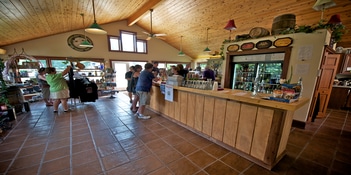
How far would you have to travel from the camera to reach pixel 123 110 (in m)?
4.13

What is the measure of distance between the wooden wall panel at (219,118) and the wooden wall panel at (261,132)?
50 cm

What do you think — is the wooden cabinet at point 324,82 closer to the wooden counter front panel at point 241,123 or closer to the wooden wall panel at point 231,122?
the wooden counter front panel at point 241,123

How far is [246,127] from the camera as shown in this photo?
1897 mm

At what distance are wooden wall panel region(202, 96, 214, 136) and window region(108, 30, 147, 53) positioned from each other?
7674mm

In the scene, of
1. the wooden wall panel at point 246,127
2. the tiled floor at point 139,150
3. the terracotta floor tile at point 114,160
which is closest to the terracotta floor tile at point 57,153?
the tiled floor at point 139,150

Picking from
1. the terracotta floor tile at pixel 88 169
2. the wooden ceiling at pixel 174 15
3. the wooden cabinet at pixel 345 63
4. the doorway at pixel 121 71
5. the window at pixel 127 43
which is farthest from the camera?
the doorway at pixel 121 71

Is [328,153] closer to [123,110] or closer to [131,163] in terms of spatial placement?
[131,163]

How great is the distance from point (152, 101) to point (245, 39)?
3.54 meters

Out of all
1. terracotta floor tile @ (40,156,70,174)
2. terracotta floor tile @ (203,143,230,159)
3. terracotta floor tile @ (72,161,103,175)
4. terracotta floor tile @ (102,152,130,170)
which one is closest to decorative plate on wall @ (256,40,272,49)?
terracotta floor tile @ (203,143,230,159)

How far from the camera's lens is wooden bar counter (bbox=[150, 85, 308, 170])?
5.43 feet

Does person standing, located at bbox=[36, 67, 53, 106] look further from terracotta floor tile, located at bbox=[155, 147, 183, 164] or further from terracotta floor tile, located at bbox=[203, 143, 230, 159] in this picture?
terracotta floor tile, located at bbox=[203, 143, 230, 159]

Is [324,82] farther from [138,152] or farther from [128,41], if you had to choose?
[128,41]

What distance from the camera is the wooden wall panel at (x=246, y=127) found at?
1.83 meters

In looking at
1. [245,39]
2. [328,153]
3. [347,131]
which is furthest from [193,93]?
[347,131]
